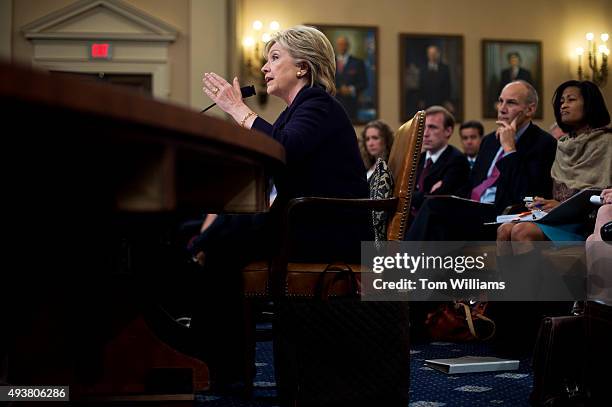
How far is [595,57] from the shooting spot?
812 centimetres

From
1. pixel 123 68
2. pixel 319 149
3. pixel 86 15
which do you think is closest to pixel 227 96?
pixel 319 149

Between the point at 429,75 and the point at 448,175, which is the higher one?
the point at 429,75

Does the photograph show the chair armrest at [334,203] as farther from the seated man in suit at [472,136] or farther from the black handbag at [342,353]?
the seated man in suit at [472,136]

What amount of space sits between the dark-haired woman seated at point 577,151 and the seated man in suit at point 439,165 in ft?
3.22

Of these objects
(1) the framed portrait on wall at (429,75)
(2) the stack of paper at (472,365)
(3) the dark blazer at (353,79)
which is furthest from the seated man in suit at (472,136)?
(2) the stack of paper at (472,365)

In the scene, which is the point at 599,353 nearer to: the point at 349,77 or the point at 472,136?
the point at 472,136

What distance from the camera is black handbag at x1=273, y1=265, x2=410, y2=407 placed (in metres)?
1.81

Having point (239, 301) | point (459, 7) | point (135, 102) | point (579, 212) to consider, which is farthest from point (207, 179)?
point (459, 7)

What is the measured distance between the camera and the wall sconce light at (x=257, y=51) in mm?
7504

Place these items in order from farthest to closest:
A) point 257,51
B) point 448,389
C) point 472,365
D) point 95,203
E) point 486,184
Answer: point 257,51 → point 486,184 → point 472,365 → point 448,389 → point 95,203

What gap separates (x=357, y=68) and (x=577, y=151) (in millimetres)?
4675

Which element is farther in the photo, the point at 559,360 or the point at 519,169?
the point at 519,169

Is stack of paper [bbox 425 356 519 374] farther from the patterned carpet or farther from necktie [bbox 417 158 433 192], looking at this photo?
necktie [bbox 417 158 433 192]

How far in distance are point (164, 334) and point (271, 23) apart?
5.88m
